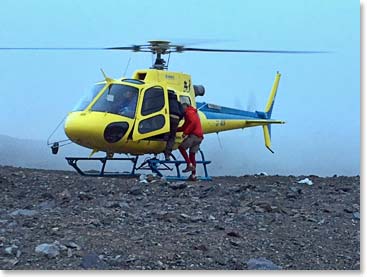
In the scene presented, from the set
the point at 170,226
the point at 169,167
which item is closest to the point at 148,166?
the point at 169,167

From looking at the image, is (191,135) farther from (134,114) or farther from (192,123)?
(134,114)

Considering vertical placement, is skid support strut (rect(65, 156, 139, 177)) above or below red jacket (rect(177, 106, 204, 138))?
below

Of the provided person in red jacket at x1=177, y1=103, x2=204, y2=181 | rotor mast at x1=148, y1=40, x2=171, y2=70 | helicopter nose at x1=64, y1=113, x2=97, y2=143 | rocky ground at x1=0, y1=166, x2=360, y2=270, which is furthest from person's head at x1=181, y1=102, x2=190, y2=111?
rocky ground at x1=0, y1=166, x2=360, y2=270

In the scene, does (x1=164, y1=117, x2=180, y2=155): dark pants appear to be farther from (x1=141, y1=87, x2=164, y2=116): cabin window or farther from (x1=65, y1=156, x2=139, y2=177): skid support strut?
(x1=65, y1=156, x2=139, y2=177): skid support strut

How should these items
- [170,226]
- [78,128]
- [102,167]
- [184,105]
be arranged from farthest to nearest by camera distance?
[102,167] < [184,105] < [78,128] < [170,226]

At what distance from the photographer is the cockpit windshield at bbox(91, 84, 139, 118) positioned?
27.6 feet

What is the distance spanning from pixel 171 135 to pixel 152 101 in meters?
0.46

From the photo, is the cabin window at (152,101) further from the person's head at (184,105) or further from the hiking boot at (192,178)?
the hiking boot at (192,178)

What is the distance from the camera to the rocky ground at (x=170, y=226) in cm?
452

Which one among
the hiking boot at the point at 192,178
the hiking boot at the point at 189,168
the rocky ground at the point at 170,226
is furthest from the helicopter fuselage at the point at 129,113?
the rocky ground at the point at 170,226

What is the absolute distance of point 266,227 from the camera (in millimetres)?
5285

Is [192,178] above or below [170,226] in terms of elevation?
below

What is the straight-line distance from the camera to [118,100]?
27.8ft

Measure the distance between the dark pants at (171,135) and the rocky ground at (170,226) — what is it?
1846mm
